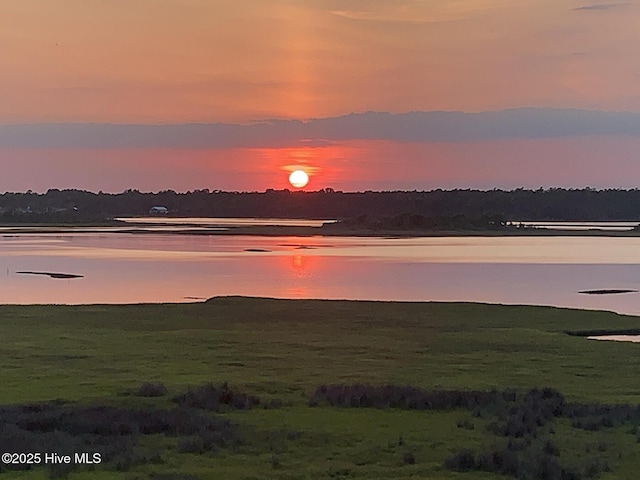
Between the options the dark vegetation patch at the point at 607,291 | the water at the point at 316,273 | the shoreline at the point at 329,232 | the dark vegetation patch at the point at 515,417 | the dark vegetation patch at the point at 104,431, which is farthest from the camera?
the shoreline at the point at 329,232

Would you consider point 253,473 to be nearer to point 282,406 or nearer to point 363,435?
point 363,435

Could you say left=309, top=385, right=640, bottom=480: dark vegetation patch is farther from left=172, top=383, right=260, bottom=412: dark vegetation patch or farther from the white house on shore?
the white house on shore

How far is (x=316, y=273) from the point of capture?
170ft

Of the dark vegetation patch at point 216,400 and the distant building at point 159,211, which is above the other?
the distant building at point 159,211

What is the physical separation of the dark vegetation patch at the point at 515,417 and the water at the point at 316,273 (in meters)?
21.5

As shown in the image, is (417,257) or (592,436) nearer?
(592,436)

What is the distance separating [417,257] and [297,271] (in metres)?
17.8

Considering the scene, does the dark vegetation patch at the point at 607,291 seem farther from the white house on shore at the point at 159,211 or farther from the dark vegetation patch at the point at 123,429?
the white house on shore at the point at 159,211

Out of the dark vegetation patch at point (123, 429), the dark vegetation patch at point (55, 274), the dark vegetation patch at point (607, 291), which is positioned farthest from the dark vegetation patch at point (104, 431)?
the dark vegetation patch at point (55, 274)

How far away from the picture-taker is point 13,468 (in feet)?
32.8

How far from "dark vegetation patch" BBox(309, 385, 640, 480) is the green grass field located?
195 millimetres

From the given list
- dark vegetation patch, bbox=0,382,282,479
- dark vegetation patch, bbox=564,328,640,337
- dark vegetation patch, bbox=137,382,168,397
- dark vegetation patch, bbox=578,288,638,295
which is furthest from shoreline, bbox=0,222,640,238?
dark vegetation patch, bbox=0,382,282,479

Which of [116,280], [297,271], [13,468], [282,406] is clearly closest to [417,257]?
[297,271]

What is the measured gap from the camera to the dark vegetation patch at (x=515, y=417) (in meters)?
10.4
